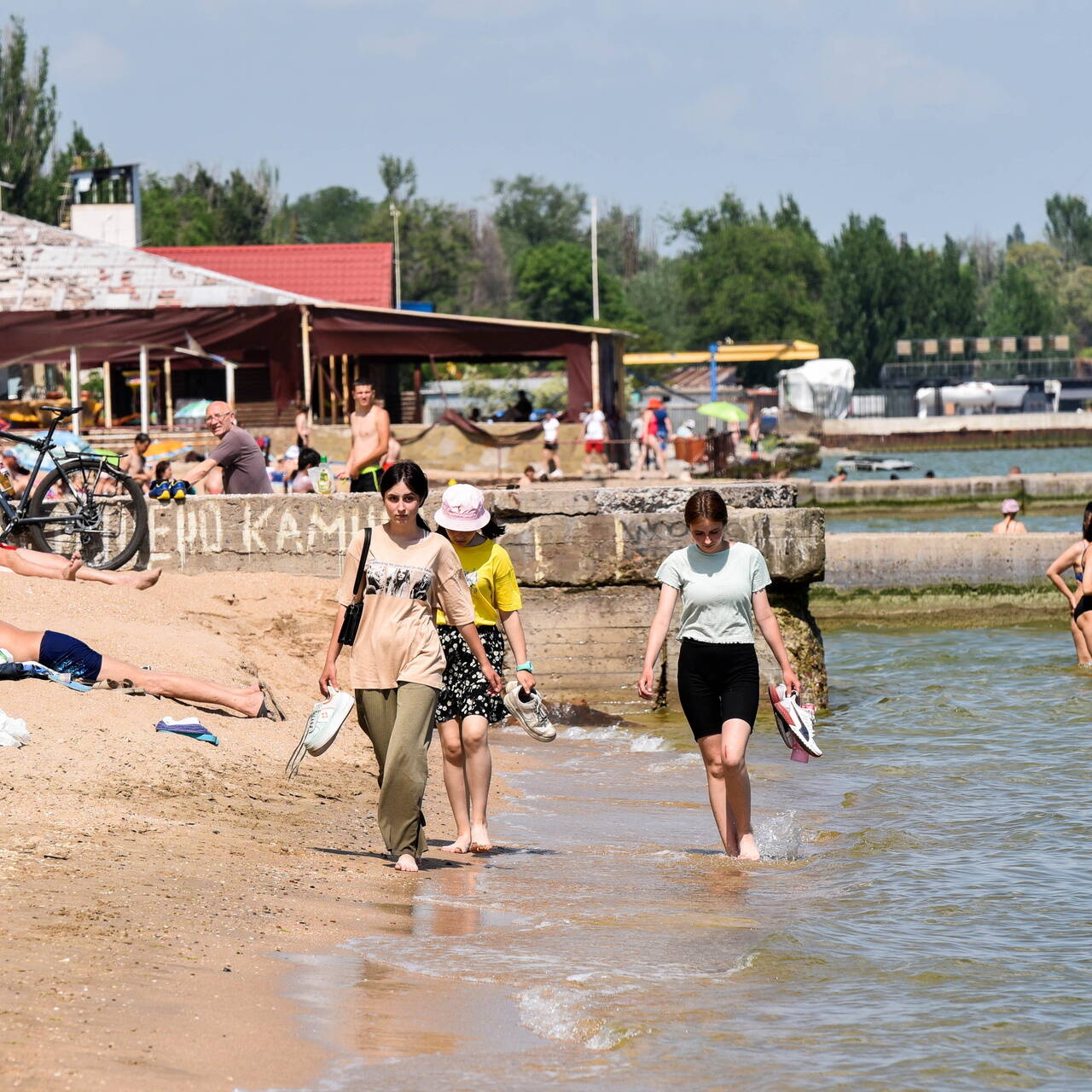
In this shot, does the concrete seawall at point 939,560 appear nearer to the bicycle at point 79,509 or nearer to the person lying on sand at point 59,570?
the bicycle at point 79,509

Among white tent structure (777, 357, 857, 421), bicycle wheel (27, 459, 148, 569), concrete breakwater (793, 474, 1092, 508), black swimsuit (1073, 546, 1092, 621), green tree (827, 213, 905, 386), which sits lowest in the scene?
black swimsuit (1073, 546, 1092, 621)

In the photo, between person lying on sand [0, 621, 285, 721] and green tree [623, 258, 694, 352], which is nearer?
person lying on sand [0, 621, 285, 721]

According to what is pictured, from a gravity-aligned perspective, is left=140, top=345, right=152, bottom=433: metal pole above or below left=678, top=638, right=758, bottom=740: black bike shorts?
above

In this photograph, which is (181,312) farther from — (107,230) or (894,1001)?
(894,1001)

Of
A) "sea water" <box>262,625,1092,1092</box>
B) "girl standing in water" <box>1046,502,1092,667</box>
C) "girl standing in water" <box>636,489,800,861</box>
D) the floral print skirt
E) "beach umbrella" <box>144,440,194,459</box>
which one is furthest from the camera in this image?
"beach umbrella" <box>144,440,194,459</box>

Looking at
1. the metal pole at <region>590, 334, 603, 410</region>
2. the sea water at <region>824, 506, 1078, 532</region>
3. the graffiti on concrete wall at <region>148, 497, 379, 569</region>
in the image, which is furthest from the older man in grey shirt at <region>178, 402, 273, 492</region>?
the sea water at <region>824, 506, 1078, 532</region>

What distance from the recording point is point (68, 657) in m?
8.84

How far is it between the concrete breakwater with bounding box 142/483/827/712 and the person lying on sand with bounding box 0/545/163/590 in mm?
1377

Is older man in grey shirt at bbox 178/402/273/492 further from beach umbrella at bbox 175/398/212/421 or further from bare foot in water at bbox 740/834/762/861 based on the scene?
beach umbrella at bbox 175/398/212/421

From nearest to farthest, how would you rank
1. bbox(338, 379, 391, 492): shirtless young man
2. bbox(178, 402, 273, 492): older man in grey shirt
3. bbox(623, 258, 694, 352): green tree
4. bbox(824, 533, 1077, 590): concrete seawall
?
bbox(178, 402, 273, 492): older man in grey shirt → bbox(338, 379, 391, 492): shirtless young man → bbox(824, 533, 1077, 590): concrete seawall → bbox(623, 258, 694, 352): green tree

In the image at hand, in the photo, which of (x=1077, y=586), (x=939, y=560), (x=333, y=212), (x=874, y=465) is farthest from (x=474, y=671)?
(x=333, y=212)

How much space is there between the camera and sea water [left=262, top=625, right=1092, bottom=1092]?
191 inches

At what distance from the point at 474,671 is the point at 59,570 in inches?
195

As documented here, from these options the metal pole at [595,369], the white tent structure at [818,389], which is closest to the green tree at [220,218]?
the white tent structure at [818,389]
